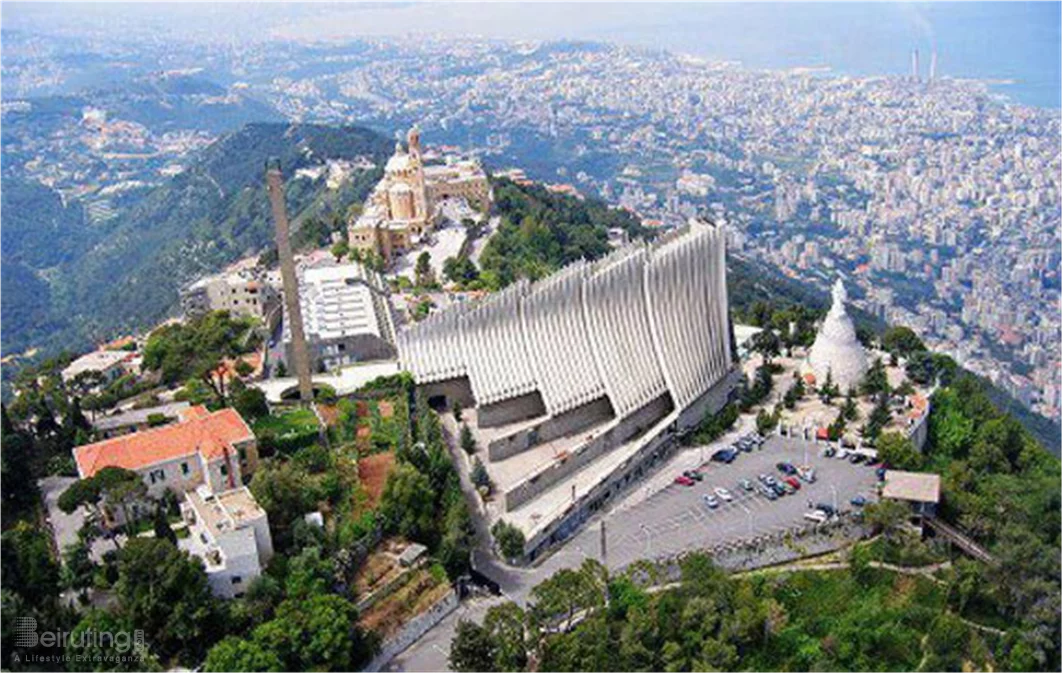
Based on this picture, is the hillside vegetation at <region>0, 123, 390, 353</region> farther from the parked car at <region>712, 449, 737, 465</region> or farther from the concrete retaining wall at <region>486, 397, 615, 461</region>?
the parked car at <region>712, 449, 737, 465</region>

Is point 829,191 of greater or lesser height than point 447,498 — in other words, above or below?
below

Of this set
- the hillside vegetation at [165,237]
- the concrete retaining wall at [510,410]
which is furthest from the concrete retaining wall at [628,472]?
the hillside vegetation at [165,237]

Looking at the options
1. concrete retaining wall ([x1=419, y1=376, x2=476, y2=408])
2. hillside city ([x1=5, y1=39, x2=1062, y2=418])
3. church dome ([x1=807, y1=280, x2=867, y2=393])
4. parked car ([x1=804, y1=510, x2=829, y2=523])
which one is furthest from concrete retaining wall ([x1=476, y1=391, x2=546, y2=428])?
hillside city ([x1=5, y1=39, x2=1062, y2=418])

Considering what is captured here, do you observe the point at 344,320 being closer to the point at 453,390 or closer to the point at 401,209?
the point at 453,390

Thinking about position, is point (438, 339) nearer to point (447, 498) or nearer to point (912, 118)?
point (447, 498)

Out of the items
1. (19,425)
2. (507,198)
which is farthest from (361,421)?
(507,198)

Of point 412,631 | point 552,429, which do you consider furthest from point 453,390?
point 412,631
